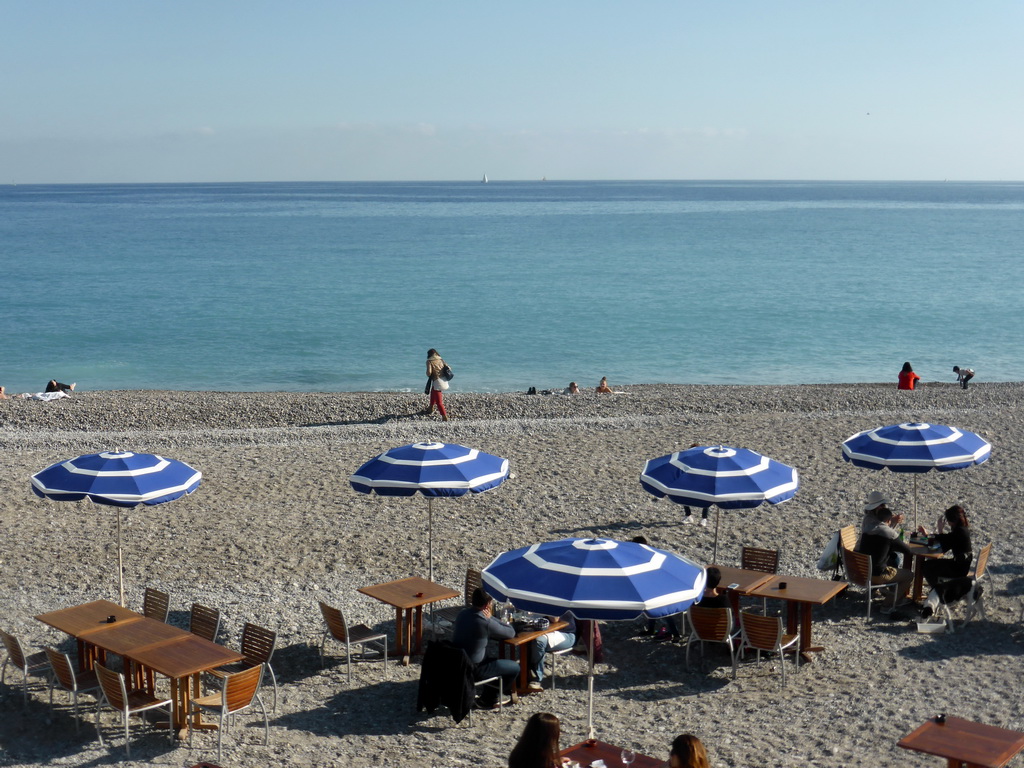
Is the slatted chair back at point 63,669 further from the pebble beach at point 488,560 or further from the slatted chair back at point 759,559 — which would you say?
the slatted chair back at point 759,559

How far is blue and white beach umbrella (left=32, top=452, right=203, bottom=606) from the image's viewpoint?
8.84 meters

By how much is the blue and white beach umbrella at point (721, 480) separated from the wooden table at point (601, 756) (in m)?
3.06

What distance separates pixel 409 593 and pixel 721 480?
304 cm

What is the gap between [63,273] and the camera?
68.2 metres

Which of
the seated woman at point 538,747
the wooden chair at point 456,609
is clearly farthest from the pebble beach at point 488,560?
the seated woman at point 538,747

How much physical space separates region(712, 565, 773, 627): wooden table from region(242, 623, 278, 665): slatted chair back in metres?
3.98

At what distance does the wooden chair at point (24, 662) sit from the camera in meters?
7.73

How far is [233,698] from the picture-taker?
23.6 ft

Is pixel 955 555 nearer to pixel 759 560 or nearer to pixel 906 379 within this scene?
pixel 759 560

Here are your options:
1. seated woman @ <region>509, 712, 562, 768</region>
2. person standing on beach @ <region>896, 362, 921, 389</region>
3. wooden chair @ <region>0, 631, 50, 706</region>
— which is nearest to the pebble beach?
wooden chair @ <region>0, 631, 50, 706</region>

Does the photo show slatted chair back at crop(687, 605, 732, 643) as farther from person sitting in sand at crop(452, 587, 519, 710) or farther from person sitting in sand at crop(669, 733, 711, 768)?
person sitting in sand at crop(669, 733, 711, 768)

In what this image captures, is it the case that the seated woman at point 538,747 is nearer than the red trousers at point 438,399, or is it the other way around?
the seated woman at point 538,747

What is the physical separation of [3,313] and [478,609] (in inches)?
1927

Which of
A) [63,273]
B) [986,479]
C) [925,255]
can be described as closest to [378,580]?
[986,479]
